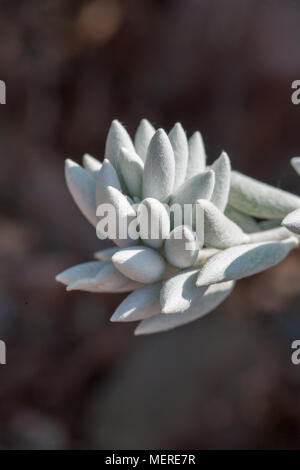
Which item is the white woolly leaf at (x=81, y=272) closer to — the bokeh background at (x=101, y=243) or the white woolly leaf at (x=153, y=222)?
the white woolly leaf at (x=153, y=222)

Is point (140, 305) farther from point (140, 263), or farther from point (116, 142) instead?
point (116, 142)

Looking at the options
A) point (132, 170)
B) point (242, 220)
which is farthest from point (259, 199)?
point (132, 170)

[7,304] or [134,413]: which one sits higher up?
[7,304]

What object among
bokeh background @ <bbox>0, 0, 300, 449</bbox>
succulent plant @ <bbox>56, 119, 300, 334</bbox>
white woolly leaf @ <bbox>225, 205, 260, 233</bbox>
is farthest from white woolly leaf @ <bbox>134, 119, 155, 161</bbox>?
bokeh background @ <bbox>0, 0, 300, 449</bbox>

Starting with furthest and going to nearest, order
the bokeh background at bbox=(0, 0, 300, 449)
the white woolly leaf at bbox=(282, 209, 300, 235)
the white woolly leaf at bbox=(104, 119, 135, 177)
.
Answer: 1. the bokeh background at bbox=(0, 0, 300, 449)
2. the white woolly leaf at bbox=(104, 119, 135, 177)
3. the white woolly leaf at bbox=(282, 209, 300, 235)

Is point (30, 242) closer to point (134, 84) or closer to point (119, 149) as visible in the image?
point (134, 84)

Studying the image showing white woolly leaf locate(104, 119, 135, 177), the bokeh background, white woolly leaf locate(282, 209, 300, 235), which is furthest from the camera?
the bokeh background

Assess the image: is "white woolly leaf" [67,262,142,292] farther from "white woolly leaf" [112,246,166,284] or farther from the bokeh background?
the bokeh background

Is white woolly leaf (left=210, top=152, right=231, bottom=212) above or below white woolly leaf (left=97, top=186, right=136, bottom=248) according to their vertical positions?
above

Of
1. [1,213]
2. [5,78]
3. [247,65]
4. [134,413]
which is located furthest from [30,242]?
[247,65]
